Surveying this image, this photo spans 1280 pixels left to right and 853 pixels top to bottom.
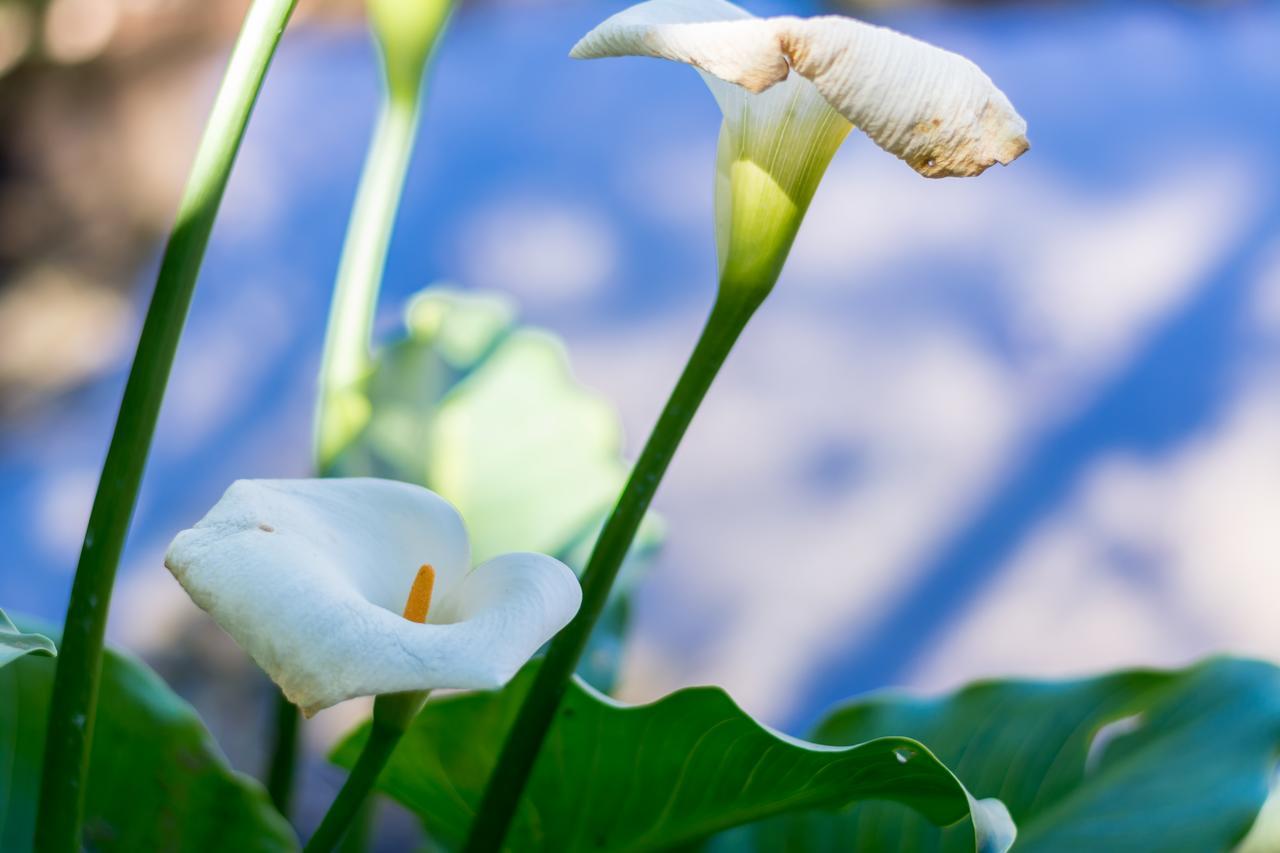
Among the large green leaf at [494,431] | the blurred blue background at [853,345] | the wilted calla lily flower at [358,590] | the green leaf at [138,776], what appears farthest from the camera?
the blurred blue background at [853,345]

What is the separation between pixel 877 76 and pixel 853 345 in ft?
3.13

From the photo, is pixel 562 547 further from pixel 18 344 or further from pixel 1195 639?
pixel 18 344

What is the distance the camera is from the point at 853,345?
1.15m

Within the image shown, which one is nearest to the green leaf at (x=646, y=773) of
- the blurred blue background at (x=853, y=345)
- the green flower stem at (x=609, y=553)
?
the green flower stem at (x=609, y=553)

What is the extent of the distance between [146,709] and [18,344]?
104cm

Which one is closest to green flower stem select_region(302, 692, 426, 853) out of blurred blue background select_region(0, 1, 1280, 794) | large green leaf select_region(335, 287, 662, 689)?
large green leaf select_region(335, 287, 662, 689)

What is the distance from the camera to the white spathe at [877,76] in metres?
0.21

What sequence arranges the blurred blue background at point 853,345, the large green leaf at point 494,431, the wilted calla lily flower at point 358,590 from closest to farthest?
the wilted calla lily flower at point 358,590 → the large green leaf at point 494,431 → the blurred blue background at point 853,345

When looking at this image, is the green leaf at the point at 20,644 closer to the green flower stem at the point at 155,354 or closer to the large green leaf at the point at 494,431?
the green flower stem at the point at 155,354

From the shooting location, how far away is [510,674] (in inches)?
7.5

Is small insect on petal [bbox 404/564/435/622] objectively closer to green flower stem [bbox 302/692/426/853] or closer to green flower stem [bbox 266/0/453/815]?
green flower stem [bbox 302/692/426/853]

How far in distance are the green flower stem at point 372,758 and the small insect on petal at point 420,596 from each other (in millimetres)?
16

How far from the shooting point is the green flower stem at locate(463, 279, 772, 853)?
268 mm

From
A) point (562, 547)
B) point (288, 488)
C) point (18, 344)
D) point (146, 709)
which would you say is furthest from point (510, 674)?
point (18, 344)
